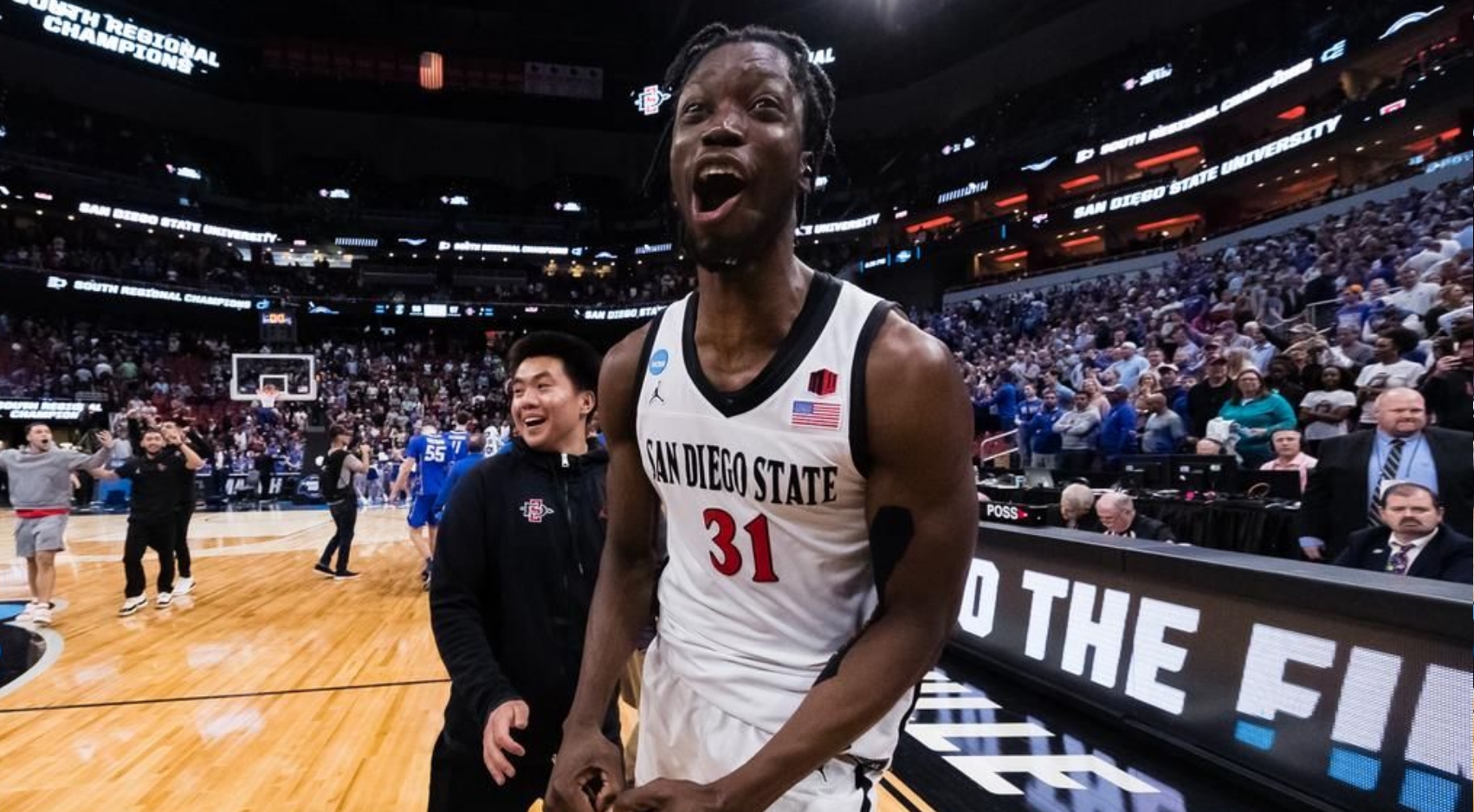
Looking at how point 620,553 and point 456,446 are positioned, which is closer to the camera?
point 620,553

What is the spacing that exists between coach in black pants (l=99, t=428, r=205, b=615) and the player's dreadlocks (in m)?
7.82

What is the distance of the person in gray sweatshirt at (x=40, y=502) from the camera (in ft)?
23.0

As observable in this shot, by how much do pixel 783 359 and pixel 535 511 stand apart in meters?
1.34

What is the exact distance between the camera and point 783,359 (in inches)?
45.8

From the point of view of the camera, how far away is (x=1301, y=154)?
62.4 feet

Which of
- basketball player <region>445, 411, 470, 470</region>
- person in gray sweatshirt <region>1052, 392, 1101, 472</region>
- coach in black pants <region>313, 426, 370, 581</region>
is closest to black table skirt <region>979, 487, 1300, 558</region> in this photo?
person in gray sweatshirt <region>1052, 392, 1101, 472</region>

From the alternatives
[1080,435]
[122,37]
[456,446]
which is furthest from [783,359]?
[122,37]

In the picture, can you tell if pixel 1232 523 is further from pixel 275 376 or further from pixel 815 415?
pixel 275 376

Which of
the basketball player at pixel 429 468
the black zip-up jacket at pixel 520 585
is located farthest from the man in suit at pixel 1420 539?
the basketball player at pixel 429 468

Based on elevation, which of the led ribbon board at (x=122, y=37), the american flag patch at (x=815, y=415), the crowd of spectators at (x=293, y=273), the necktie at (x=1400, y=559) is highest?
the led ribbon board at (x=122, y=37)

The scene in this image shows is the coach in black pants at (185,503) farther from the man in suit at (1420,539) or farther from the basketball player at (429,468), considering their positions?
the man in suit at (1420,539)

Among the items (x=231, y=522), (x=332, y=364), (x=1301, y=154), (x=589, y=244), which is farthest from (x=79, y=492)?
(x=1301, y=154)

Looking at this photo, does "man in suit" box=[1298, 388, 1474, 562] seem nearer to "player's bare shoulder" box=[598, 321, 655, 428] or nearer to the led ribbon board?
"player's bare shoulder" box=[598, 321, 655, 428]

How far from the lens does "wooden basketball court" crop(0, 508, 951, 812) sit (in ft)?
12.5
